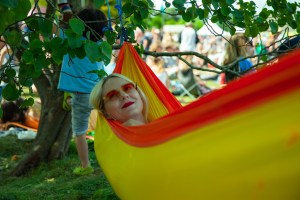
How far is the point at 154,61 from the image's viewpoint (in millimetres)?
9016

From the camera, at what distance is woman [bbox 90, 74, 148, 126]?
308cm

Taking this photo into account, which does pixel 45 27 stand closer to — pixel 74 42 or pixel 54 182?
pixel 74 42

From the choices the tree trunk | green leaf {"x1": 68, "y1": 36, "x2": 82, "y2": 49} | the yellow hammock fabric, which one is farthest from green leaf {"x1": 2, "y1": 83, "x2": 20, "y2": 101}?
the tree trunk

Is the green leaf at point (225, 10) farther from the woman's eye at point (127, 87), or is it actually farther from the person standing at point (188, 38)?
the person standing at point (188, 38)

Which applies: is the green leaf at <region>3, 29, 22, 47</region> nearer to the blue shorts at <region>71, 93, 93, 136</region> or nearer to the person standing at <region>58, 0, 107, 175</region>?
the person standing at <region>58, 0, 107, 175</region>

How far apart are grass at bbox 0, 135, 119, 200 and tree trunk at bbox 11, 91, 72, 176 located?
0.07 meters

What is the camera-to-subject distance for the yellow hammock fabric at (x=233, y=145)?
1944 mm

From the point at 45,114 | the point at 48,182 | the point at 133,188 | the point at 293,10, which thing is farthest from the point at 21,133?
the point at 133,188

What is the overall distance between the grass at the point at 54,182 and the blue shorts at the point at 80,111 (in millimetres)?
361

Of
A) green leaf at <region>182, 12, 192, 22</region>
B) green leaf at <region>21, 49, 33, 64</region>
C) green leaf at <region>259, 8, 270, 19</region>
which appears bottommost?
green leaf at <region>21, 49, 33, 64</region>

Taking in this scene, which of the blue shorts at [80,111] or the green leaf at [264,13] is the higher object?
the green leaf at [264,13]

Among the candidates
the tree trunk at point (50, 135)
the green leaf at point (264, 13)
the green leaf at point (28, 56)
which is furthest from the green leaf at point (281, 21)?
the tree trunk at point (50, 135)

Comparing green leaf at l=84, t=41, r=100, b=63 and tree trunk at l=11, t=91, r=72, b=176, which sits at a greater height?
green leaf at l=84, t=41, r=100, b=63

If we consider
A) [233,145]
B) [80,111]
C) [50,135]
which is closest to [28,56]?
[233,145]
